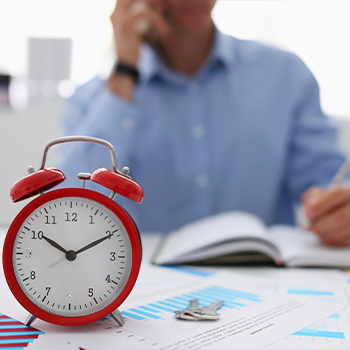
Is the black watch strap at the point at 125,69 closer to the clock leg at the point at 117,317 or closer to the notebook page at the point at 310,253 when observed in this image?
the notebook page at the point at 310,253

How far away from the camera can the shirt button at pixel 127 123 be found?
55.6 inches

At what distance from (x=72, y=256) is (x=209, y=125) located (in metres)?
1.23

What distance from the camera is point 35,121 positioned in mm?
2252

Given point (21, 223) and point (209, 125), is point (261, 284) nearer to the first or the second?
point (21, 223)

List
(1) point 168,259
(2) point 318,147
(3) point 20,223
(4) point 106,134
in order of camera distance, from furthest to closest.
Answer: (2) point 318,147 → (4) point 106,134 → (1) point 168,259 → (3) point 20,223

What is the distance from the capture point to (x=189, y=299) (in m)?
0.70

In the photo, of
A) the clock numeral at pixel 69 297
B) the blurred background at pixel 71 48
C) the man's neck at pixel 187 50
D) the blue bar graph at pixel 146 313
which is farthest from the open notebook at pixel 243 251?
the blurred background at pixel 71 48

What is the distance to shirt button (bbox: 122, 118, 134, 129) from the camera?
141 centimetres

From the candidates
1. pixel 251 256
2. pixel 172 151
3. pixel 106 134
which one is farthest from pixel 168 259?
pixel 172 151

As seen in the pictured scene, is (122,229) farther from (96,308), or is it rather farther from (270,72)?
(270,72)

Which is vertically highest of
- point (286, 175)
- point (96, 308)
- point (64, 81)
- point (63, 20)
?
point (63, 20)

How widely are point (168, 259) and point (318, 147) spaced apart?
0.94m

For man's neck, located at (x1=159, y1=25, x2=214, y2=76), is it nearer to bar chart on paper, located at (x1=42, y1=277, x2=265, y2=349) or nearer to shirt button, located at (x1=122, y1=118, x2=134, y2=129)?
shirt button, located at (x1=122, y1=118, x2=134, y2=129)

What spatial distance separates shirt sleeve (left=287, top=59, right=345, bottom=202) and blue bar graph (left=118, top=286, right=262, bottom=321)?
0.94 meters
